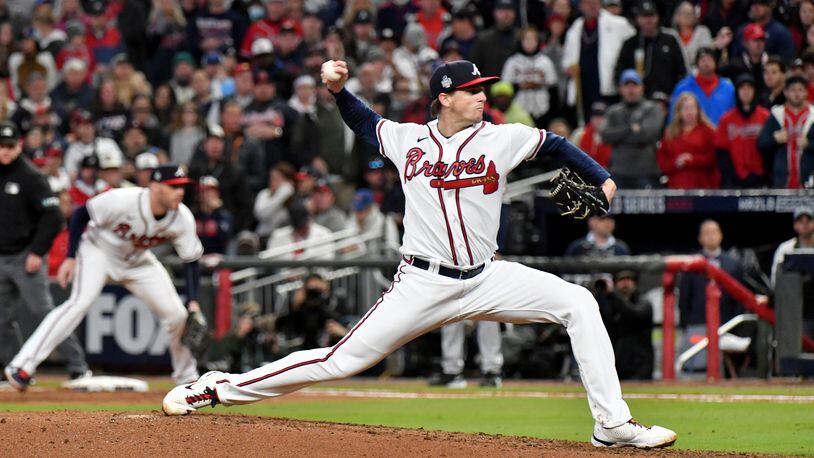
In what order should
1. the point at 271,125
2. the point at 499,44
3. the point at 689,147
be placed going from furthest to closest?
the point at 271,125
the point at 499,44
the point at 689,147

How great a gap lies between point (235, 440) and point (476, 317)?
1.38m

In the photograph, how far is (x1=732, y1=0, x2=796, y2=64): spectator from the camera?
14438 millimetres

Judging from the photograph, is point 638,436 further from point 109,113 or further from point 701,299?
point 109,113

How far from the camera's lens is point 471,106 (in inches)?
272

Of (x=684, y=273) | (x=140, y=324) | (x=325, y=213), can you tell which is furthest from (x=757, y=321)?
(x=140, y=324)

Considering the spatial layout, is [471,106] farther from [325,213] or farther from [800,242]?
[325,213]

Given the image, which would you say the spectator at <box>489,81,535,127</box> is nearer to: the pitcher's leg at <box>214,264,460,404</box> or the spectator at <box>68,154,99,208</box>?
the spectator at <box>68,154,99,208</box>

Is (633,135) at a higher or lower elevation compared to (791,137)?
higher

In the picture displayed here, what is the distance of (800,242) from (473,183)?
660 cm

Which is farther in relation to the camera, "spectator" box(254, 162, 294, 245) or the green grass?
"spectator" box(254, 162, 294, 245)

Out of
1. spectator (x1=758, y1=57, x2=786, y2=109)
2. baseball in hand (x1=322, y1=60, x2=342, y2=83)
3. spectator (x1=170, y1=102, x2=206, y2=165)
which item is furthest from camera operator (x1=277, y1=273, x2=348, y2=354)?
baseball in hand (x1=322, y1=60, x2=342, y2=83)

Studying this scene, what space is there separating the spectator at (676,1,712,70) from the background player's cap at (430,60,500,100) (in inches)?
345

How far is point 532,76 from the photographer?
15.8 m

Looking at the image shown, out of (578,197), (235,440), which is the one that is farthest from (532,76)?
(235,440)
